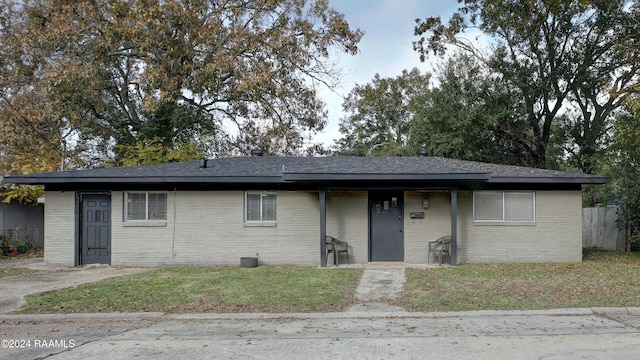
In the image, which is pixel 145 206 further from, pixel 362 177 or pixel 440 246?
pixel 440 246

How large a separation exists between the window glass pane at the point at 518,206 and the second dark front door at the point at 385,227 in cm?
317

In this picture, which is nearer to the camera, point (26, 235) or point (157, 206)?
point (157, 206)

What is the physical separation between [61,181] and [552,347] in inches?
536

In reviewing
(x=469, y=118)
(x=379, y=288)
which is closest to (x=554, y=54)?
(x=469, y=118)

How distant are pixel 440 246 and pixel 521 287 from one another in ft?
14.8

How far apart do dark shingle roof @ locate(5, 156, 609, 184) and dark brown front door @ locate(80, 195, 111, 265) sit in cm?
89

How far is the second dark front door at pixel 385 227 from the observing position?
1565 centimetres

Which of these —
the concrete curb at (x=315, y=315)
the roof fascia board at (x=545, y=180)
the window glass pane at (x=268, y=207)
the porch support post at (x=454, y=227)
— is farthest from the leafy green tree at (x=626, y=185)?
the window glass pane at (x=268, y=207)

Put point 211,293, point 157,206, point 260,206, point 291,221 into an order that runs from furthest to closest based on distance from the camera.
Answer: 1. point 157,206
2. point 260,206
3. point 291,221
4. point 211,293

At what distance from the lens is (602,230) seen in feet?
69.6

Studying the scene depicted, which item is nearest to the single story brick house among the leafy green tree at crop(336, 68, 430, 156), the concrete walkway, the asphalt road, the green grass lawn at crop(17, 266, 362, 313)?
the concrete walkway

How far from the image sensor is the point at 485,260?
15516 mm

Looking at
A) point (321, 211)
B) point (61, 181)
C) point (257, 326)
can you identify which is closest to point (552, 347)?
point (257, 326)

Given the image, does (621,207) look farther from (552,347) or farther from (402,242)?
(552,347)
